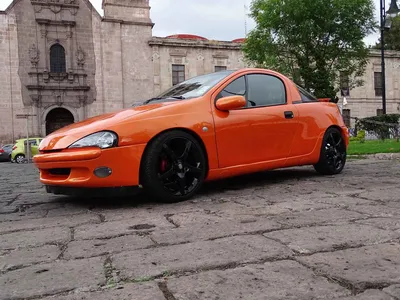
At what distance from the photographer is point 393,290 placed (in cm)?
158

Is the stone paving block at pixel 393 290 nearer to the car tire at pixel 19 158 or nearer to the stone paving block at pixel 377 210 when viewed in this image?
the stone paving block at pixel 377 210

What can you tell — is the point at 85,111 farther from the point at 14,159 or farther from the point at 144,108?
the point at 144,108

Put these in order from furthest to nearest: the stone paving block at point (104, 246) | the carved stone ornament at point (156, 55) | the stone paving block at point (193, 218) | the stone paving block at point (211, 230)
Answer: the carved stone ornament at point (156, 55)
the stone paving block at point (193, 218)
the stone paving block at point (211, 230)
the stone paving block at point (104, 246)

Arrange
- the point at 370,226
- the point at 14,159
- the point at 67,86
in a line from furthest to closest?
the point at 67,86 < the point at 14,159 < the point at 370,226

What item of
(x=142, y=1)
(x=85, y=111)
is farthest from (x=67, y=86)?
(x=142, y=1)

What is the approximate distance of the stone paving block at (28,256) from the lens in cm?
209

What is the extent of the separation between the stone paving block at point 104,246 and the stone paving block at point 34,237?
208mm

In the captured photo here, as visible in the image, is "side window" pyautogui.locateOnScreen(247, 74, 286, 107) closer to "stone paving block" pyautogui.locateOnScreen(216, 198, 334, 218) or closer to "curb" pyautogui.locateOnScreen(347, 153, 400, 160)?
"stone paving block" pyautogui.locateOnScreen(216, 198, 334, 218)

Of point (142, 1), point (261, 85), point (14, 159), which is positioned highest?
point (142, 1)

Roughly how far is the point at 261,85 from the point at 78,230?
278 cm

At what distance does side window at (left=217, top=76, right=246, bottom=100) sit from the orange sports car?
0.01 meters

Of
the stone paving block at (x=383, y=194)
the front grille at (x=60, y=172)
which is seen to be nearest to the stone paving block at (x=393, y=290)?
the stone paving block at (x=383, y=194)

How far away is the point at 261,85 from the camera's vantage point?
4.58 meters

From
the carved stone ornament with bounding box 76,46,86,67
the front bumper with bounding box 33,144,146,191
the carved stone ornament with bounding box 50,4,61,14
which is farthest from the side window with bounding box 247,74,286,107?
the carved stone ornament with bounding box 50,4,61,14
